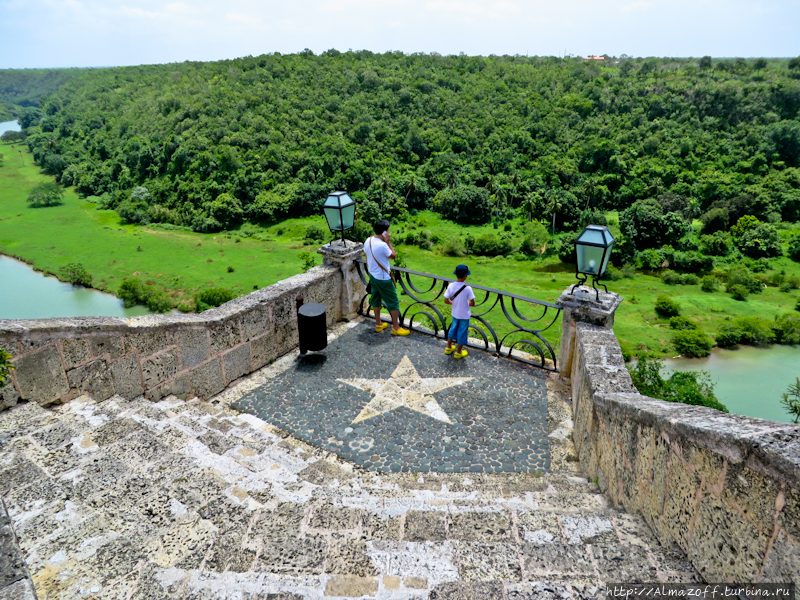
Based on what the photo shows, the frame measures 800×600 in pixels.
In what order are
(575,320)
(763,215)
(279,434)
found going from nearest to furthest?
1. (279,434)
2. (575,320)
3. (763,215)

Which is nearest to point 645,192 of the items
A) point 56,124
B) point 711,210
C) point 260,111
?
point 711,210

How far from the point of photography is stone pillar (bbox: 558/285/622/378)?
498cm

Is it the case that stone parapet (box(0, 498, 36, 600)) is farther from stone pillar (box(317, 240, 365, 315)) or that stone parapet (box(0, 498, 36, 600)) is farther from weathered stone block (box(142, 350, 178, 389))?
stone pillar (box(317, 240, 365, 315))

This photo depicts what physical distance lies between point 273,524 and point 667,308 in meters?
41.9

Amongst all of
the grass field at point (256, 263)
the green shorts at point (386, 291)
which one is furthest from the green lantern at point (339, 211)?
the grass field at point (256, 263)

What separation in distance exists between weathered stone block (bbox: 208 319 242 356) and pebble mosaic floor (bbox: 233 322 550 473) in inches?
22.4

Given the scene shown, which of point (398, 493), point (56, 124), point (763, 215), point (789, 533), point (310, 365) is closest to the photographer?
point (789, 533)

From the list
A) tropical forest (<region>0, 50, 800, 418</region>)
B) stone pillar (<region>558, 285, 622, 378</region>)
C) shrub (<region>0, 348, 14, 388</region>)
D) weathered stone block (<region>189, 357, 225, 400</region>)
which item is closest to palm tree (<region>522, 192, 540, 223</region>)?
tropical forest (<region>0, 50, 800, 418</region>)

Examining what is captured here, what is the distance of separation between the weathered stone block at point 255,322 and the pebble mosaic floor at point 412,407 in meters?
0.55

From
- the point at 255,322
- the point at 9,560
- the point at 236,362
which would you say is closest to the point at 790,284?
the point at 255,322

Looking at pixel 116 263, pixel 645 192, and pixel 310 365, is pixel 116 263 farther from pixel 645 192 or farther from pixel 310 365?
pixel 645 192

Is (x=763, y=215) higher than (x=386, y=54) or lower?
lower

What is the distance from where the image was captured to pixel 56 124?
8944 centimetres

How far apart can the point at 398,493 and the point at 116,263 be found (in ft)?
177
